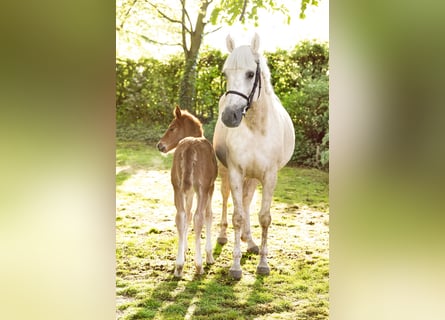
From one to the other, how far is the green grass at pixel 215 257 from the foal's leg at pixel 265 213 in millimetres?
41

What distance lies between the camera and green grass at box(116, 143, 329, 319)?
3.27 m

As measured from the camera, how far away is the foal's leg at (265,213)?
3.33 metres

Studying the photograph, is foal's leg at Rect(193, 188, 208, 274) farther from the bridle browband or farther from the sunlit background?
the sunlit background

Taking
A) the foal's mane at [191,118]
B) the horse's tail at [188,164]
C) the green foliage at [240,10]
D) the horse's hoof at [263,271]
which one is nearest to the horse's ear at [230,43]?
the green foliage at [240,10]

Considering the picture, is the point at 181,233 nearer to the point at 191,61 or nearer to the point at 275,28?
the point at 191,61

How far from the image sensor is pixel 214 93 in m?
3.46

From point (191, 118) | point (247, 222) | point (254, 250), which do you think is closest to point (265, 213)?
point (247, 222)

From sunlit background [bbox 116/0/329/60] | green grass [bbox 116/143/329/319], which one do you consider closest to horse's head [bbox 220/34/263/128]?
sunlit background [bbox 116/0/329/60]

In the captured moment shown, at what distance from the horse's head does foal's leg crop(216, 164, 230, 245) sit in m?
0.34

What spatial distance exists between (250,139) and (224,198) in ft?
1.33
